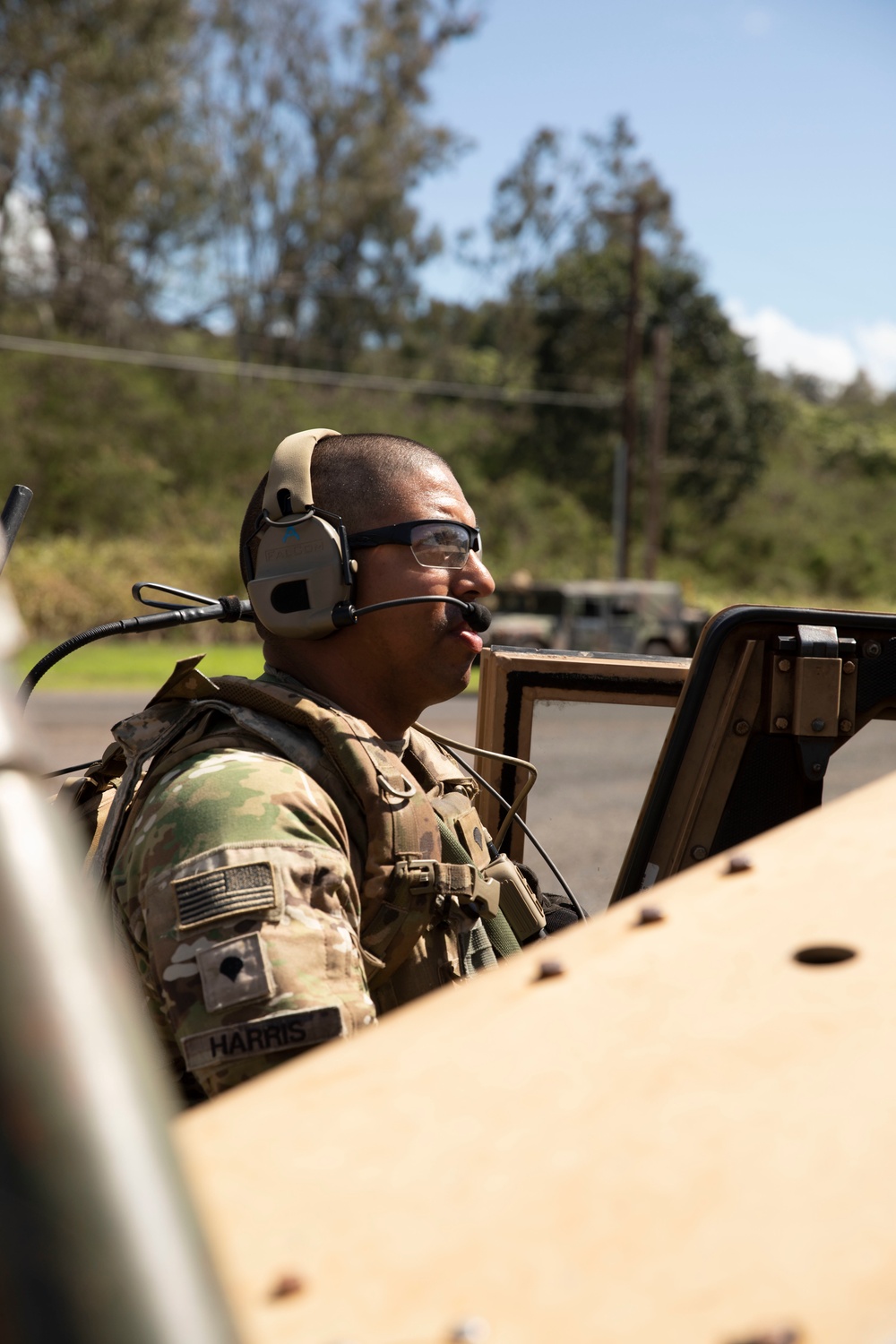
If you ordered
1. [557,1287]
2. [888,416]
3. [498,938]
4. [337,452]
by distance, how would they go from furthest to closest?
[888,416] < [337,452] < [498,938] < [557,1287]

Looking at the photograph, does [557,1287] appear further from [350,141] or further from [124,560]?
[350,141]

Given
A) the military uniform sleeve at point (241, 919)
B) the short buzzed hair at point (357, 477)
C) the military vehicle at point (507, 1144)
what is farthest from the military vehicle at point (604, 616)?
the military vehicle at point (507, 1144)

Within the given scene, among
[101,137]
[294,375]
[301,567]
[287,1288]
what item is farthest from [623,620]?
[101,137]

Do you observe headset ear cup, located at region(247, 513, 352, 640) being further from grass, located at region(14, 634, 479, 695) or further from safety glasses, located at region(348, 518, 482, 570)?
grass, located at region(14, 634, 479, 695)

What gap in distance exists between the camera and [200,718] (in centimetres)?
183

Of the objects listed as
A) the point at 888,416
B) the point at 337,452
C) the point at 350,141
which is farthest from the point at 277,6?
the point at 337,452

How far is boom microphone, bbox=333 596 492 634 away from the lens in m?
2.10

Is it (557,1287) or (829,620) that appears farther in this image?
(829,620)

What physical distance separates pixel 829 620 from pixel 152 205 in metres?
37.8

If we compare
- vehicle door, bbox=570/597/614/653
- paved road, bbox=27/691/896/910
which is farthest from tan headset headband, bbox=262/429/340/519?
vehicle door, bbox=570/597/614/653

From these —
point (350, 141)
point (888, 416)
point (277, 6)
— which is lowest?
point (888, 416)

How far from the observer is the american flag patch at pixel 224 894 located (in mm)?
1469

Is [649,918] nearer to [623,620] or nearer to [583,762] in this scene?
[583,762]

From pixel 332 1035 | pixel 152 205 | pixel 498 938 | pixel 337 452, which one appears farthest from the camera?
pixel 152 205
